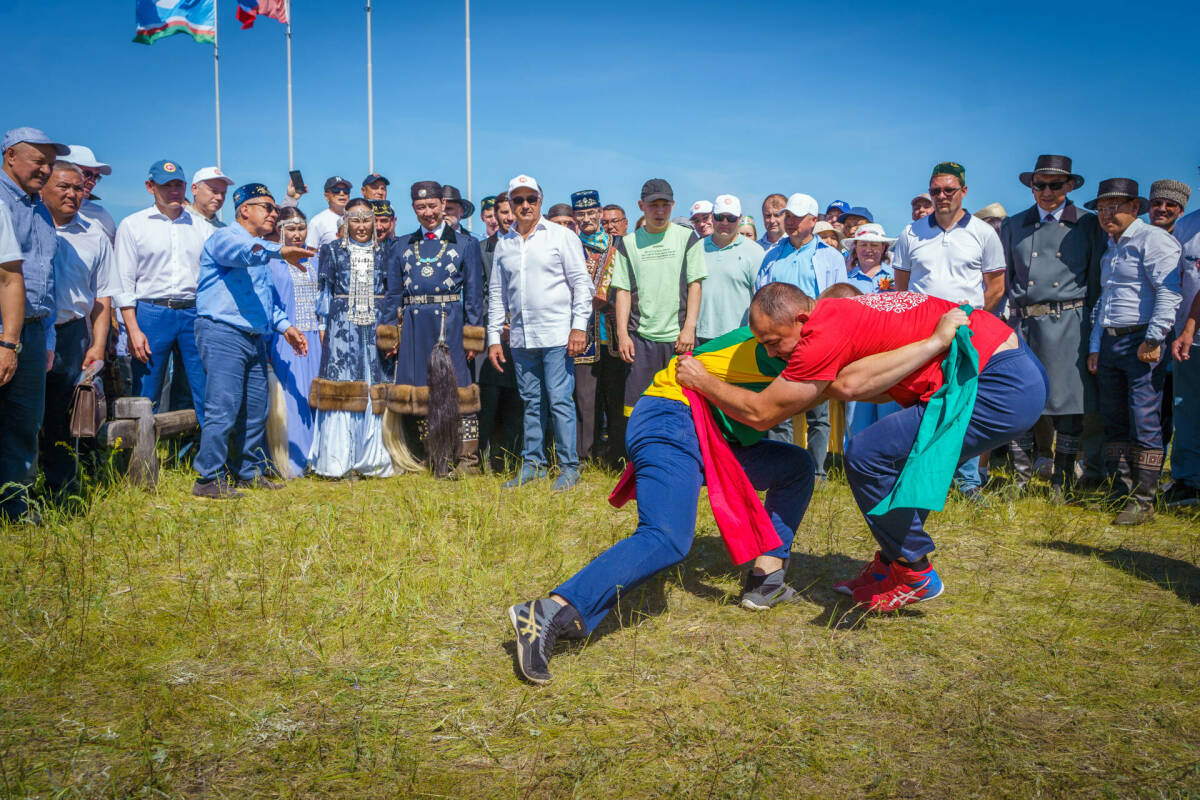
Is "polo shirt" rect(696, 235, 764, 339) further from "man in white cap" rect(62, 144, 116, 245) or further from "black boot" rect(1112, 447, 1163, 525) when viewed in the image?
"man in white cap" rect(62, 144, 116, 245)

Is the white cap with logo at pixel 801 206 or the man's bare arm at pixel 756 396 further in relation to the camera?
the white cap with logo at pixel 801 206

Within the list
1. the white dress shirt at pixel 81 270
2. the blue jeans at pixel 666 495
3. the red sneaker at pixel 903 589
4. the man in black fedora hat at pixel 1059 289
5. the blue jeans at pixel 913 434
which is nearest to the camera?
the blue jeans at pixel 666 495

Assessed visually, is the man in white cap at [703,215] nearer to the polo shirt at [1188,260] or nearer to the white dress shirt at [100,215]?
the polo shirt at [1188,260]

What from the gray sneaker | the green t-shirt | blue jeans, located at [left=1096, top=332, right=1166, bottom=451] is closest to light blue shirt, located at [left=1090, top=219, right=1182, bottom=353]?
blue jeans, located at [left=1096, top=332, right=1166, bottom=451]

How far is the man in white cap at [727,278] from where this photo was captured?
22.8 ft

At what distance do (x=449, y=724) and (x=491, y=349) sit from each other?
4.35 m

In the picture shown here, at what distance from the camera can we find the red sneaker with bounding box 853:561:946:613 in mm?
3938

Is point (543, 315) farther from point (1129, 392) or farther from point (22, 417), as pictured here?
point (1129, 392)

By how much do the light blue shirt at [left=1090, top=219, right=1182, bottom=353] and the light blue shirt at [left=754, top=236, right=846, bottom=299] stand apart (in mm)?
1889

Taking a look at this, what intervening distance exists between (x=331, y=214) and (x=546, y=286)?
340 centimetres

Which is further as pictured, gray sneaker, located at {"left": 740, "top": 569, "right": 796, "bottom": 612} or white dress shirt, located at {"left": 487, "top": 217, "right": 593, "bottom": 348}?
white dress shirt, located at {"left": 487, "top": 217, "right": 593, "bottom": 348}

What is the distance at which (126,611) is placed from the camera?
153 inches

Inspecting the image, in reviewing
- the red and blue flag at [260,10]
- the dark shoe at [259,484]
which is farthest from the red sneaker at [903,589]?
the red and blue flag at [260,10]

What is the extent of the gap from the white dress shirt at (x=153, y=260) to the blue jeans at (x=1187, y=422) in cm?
706
